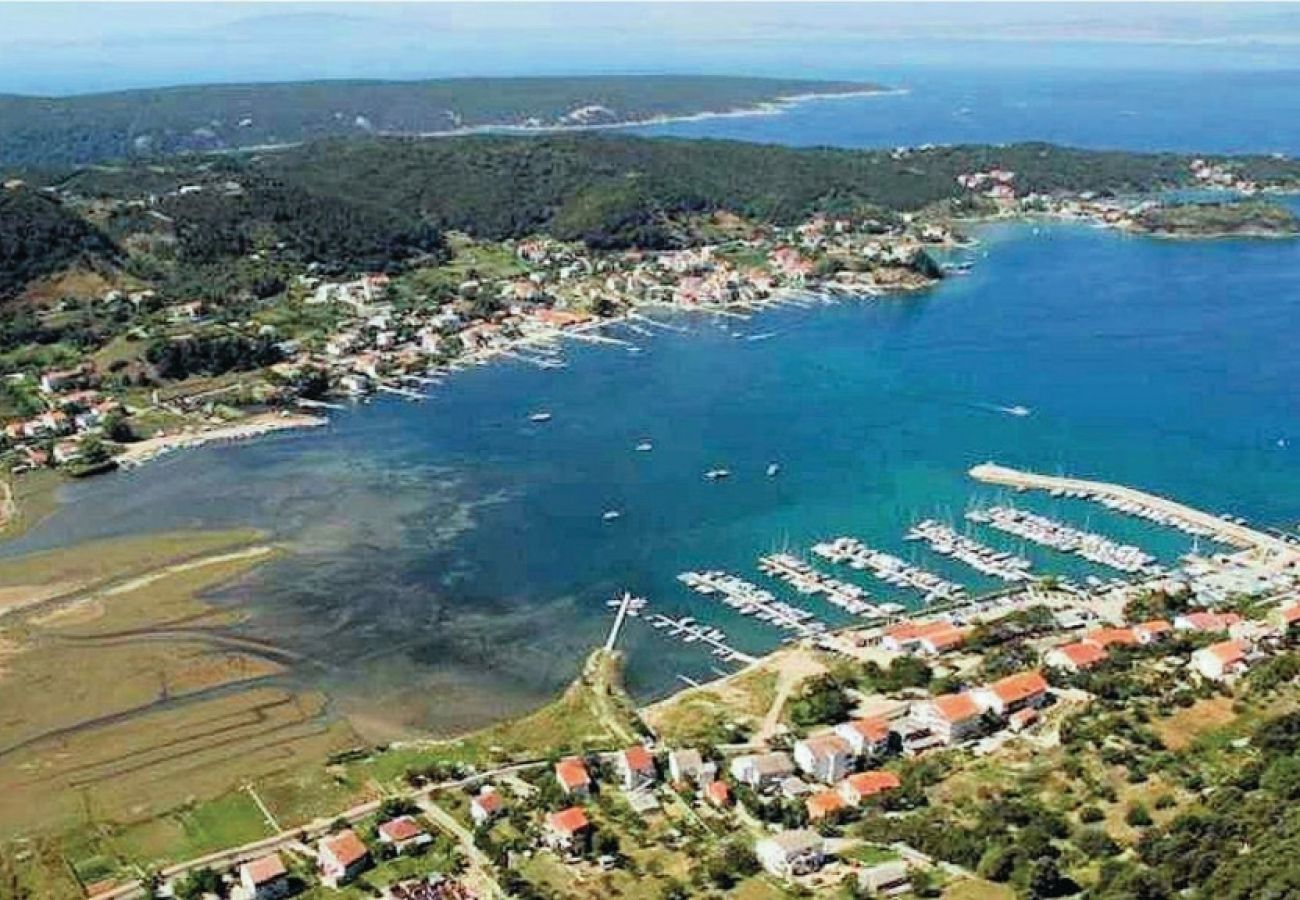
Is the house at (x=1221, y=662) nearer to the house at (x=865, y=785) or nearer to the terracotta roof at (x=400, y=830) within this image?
the house at (x=865, y=785)

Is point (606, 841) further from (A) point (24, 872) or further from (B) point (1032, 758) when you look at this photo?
(A) point (24, 872)

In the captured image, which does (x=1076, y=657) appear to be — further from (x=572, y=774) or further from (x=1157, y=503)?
(x=1157, y=503)

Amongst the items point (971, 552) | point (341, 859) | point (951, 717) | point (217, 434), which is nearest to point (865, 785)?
point (951, 717)

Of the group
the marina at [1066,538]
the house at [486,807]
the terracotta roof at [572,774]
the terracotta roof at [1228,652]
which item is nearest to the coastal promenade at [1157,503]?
the marina at [1066,538]

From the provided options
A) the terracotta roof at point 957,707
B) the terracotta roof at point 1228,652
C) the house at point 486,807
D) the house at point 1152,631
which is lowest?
the house at point 486,807

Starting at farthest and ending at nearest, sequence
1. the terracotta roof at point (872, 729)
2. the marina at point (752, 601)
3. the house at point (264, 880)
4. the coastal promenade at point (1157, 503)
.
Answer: the coastal promenade at point (1157, 503) → the marina at point (752, 601) → the terracotta roof at point (872, 729) → the house at point (264, 880)

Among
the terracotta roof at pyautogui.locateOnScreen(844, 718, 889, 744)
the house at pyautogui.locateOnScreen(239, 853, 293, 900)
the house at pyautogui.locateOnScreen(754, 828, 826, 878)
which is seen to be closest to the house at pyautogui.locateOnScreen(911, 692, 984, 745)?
the terracotta roof at pyautogui.locateOnScreen(844, 718, 889, 744)
